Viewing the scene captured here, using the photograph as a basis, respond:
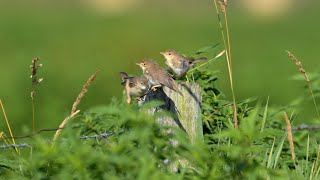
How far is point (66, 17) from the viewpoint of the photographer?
28062 mm

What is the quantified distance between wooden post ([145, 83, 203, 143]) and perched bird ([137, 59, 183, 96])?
0.18 feet

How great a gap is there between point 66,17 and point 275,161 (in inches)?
868

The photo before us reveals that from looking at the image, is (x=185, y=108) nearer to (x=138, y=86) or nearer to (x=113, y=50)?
(x=138, y=86)

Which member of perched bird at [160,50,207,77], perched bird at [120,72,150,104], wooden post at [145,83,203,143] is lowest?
wooden post at [145,83,203,143]

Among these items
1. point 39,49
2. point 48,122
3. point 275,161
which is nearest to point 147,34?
point 39,49

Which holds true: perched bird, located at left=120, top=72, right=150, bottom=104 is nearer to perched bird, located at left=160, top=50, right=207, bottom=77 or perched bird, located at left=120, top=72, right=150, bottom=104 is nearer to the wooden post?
perched bird, located at left=160, top=50, right=207, bottom=77

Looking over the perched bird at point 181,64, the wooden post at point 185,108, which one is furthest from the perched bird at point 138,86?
the wooden post at point 185,108

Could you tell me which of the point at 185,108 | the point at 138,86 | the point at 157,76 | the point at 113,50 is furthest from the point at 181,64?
the point at 113,50

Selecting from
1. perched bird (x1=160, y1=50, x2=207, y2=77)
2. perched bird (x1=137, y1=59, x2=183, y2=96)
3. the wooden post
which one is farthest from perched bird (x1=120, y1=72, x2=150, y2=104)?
the wooden post

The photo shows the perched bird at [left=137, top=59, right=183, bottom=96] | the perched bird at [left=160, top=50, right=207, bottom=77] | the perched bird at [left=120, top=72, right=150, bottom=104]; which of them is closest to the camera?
the perched bird at [left=137, top=59, right=183, bottom=96]

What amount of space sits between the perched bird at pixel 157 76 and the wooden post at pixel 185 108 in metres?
0.05

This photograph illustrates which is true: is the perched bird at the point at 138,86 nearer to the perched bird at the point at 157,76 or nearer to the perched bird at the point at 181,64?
the perched bird at the point at 157,76

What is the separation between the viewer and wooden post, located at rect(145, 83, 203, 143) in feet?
21.0

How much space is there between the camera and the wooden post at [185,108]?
6391 millimetres
